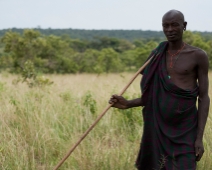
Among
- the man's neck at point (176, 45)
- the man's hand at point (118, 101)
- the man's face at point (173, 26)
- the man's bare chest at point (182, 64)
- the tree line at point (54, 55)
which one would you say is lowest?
the tree line at point (54, 55)

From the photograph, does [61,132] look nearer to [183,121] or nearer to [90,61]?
[183,121]

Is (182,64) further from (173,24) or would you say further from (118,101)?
(118,101)

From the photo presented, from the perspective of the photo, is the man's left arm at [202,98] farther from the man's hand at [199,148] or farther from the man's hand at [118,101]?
the man's hand at [118,101]

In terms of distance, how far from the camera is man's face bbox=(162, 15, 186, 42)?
2193 millimetres

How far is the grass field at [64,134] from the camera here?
10.2 ft

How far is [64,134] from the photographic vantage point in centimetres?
386

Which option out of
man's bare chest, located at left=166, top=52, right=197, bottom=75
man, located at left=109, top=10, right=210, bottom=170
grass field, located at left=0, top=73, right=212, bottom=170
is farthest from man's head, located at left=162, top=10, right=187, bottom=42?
grass field, located at left=0, top=73, right=212, bottom=170

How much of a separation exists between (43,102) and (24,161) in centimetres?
166

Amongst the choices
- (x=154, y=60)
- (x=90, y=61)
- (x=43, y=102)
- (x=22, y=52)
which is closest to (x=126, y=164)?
(x=154, y=60)

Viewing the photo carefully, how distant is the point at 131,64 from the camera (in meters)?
22.5

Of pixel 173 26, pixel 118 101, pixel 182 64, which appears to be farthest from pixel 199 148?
pixel 173 26

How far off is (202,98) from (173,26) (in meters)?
0.50

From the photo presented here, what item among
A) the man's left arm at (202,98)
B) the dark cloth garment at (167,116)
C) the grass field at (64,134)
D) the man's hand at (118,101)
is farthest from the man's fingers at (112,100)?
the grass field at (64,134)

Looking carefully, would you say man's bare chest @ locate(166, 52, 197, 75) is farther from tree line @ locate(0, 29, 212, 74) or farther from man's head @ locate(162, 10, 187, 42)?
tree line @ locate(0, 29, 212, 74)
